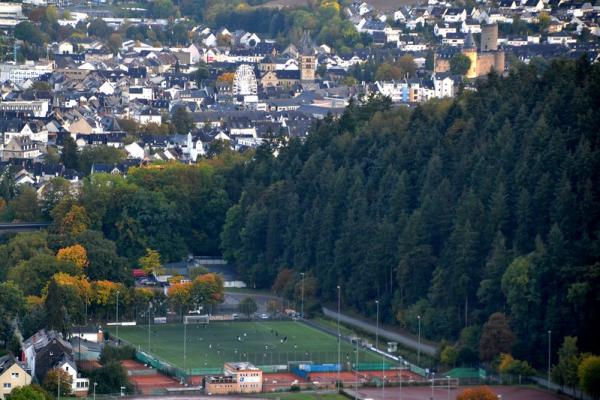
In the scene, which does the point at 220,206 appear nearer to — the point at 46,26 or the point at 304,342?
the point at 304,342

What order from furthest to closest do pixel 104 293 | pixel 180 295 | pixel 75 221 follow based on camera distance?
pixel 75 221
pixel 180 295
pixel 104 293

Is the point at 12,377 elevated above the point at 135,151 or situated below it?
below

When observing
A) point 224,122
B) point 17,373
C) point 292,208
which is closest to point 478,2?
point 224,122

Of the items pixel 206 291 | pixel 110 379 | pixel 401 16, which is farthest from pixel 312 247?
pixel 401 16

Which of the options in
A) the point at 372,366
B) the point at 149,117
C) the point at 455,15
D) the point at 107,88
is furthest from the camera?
the point at 455,15

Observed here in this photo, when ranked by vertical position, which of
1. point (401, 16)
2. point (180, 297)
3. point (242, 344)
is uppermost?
point (401, 16)

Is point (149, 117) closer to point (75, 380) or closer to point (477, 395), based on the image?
point (75, 380)
